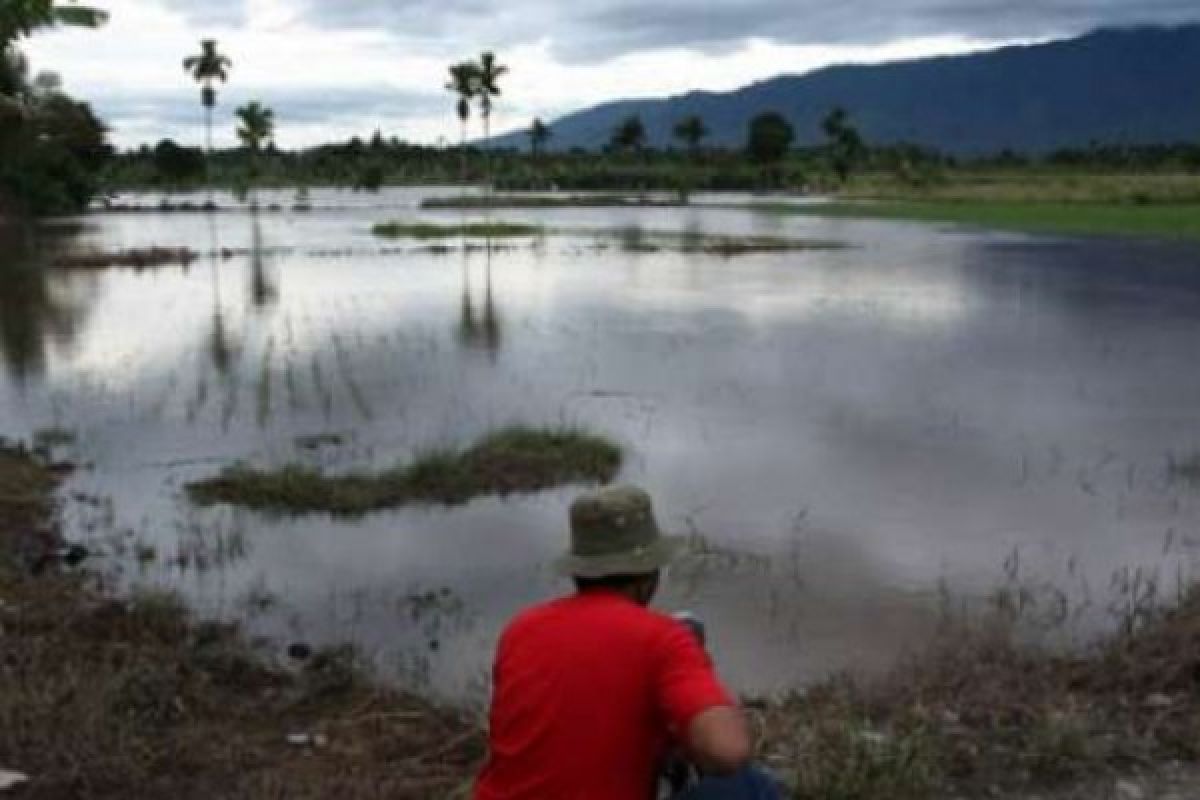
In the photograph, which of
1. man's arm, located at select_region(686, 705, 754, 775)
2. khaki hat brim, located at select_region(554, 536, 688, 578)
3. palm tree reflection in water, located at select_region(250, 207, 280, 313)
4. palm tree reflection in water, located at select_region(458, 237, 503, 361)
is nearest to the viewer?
man's arm, located at select_region(686, 705, 754, 775)

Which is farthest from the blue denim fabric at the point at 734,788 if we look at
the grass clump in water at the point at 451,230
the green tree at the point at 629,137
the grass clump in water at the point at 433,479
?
the green tree at the point at 629,137

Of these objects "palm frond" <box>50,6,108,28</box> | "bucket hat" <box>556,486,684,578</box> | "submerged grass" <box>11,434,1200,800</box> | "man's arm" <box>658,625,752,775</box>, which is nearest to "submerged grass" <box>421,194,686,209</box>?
"palm frond" <box>50,6,108,28</box>

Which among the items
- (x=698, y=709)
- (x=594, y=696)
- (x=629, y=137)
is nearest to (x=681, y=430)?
(x=594, y=696)

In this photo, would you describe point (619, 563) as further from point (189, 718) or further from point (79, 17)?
point (79, 17)

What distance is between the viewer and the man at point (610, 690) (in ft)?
10.0

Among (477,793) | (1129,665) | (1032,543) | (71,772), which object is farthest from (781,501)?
(477,793)

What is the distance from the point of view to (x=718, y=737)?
298 cm

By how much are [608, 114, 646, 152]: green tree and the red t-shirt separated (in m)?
145

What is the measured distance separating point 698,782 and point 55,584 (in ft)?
26.3

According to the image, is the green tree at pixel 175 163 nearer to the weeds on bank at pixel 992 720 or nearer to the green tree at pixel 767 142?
the green tree at pixel 767 142

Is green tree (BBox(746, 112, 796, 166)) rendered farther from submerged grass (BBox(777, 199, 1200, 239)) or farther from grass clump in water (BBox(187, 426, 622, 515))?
grass clump in water (BBox(187, 426, 622, 515))

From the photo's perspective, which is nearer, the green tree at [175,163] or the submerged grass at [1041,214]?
the submerged grass at [1041,214]

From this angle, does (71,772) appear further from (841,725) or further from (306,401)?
(306,401)

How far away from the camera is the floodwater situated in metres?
10.3
